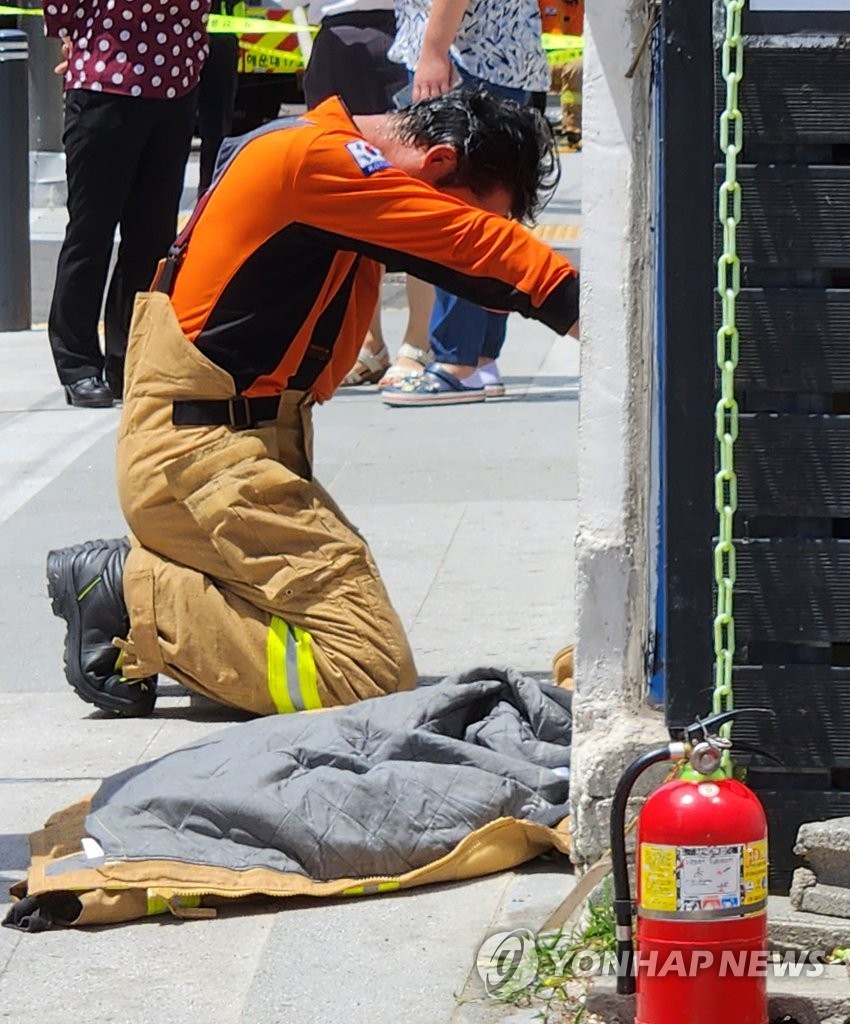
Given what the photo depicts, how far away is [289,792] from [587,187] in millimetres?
1139

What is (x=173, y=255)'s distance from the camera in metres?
4.49

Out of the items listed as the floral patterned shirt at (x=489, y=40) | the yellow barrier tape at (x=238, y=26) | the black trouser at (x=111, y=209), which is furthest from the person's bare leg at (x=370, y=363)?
the yellow barrier tape at (x=238, y=26)

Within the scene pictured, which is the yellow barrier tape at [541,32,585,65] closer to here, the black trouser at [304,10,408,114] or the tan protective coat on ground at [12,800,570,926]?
the black trouser at [304,10,408,114]

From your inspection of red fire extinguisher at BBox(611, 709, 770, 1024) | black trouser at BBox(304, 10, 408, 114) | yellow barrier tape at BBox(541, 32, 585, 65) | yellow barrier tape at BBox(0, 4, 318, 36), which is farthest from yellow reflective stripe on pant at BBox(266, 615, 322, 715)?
yellow barrier tape at BBox(541, 32, 585, 65)

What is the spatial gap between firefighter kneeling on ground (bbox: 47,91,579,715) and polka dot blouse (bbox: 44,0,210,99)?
2.92 metres

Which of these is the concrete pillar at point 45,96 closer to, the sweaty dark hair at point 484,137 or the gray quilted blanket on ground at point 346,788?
the sweaty dark hair at point 484,137

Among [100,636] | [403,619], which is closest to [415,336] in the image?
[403,619]

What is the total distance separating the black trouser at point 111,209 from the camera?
742 centimetres

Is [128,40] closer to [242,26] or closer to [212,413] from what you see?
[212,413]

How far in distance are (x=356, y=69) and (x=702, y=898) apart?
5372mm

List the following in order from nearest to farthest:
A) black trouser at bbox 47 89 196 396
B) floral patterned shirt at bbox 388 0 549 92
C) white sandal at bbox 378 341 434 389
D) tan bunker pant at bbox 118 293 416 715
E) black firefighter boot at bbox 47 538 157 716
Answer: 1. tan bunker pant at bbox 118 293 416 715
2. black firefighter boot at bbox 47 538 157 716
3. floral patterned shirt at bbox 388 0 549 92
4. black trouser at bbox 47 89 196 396
5. white sandal at bbox 378 341 434 389

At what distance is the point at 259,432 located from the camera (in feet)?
14.5

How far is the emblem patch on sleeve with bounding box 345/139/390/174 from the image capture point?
4047 mm

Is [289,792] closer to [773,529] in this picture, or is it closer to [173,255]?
[773,529]
